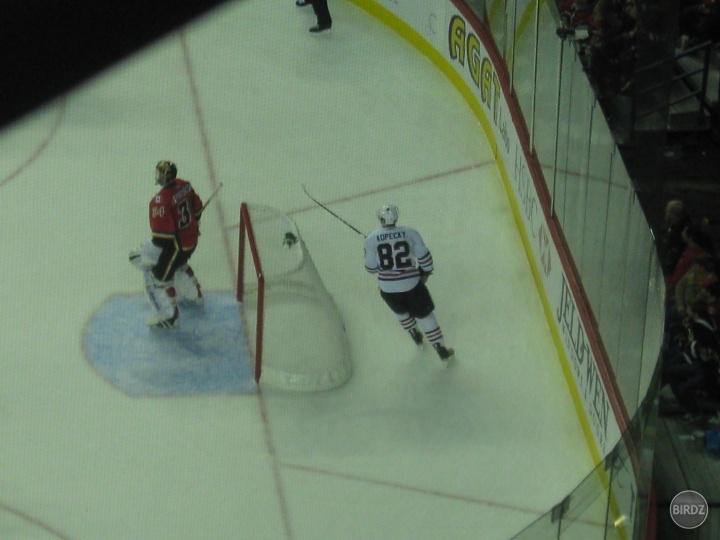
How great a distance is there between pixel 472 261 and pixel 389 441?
63.2 inches

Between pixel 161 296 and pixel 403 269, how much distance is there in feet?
4.37

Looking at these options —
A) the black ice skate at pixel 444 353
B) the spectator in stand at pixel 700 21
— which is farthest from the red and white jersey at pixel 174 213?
the spectator in stand at pixel 700 21

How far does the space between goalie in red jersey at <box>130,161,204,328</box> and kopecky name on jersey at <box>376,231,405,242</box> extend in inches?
40.0

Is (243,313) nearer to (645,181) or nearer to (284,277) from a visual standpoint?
(284,277)

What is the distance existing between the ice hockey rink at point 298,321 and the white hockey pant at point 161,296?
29 cm

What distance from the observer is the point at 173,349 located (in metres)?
5.73

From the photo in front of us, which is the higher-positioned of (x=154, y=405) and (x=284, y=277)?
(x=284, y=277)

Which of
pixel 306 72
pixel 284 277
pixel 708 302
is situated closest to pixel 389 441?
pixel 284 277

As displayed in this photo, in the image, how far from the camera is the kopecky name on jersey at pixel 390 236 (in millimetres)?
5328

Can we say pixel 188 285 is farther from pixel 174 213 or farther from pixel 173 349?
pixel 174 213

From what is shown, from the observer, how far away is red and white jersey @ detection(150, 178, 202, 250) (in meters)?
5.56

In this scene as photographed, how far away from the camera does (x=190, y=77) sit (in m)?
8.58

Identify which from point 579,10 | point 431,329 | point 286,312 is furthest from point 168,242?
point 579,10

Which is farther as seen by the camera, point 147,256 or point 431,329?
point 147,256
